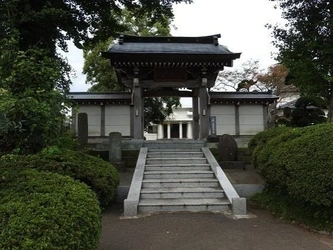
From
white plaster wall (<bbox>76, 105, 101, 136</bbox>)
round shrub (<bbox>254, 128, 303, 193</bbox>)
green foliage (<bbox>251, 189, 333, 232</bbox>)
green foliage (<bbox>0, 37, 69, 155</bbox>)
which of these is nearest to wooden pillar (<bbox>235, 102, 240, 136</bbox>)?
white plaster wall (<bbox>76, 105, 101, 136</bbox>)

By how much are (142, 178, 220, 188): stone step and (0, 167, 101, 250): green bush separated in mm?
4613

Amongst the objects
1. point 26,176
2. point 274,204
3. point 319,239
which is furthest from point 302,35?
point 26,176

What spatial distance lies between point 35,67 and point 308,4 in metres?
11.7

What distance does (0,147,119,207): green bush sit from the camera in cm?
536

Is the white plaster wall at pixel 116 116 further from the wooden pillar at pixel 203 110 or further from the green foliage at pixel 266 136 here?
the green foliage at pixel 266 136

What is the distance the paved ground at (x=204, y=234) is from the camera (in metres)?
4.58

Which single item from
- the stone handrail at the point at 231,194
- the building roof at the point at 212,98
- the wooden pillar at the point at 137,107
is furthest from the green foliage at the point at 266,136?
the building roof at the point at 212,98

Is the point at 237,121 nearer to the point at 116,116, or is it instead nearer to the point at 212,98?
the point at 212,98

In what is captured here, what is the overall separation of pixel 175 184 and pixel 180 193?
723 millimetres

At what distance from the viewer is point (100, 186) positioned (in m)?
5.87

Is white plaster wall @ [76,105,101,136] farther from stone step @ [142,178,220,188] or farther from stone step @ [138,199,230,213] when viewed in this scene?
stone step @ [138,199,230,213]

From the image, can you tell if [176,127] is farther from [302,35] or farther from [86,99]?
[302,35]

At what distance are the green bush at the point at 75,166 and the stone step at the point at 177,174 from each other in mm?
2321

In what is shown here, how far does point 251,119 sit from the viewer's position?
664 inches
